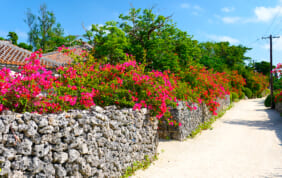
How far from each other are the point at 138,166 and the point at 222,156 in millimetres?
3129

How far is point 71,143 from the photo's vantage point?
4.27 m

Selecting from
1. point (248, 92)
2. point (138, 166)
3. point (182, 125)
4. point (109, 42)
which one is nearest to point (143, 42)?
point (109, 42)

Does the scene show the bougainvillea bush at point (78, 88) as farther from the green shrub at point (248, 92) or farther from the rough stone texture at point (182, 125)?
the green shrub at point (248, 92)

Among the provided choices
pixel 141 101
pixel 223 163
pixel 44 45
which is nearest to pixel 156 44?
pixel 141 101

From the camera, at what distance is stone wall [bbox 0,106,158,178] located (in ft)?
11.2

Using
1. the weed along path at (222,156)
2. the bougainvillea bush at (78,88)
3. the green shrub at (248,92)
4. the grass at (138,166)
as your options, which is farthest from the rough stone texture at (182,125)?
the green shrub at (248,92)

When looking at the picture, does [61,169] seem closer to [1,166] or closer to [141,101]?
[1,166]

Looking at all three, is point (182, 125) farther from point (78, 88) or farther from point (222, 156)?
point (78, 88)

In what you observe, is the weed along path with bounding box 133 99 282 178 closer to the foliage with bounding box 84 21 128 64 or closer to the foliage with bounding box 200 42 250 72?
→ the foliage with bounding box 84 21 128 64

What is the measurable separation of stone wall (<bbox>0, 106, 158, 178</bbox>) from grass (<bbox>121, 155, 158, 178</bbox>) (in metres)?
0.12

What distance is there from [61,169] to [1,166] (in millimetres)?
1015

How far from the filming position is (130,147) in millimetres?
6141

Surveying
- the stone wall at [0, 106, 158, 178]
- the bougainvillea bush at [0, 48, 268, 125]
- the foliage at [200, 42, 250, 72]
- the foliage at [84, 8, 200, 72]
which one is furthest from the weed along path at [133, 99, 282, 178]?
the foliage at [200, 42, 250, 72]

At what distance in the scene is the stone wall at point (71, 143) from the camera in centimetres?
341
